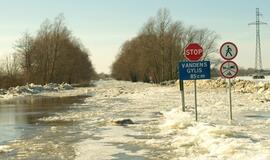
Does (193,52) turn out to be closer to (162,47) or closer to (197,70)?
(197,70)

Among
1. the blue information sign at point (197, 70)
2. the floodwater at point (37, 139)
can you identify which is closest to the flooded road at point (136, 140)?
the floodwater at point (37, 139)

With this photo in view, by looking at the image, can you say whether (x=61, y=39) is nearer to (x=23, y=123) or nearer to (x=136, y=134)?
(x=23, y=123)

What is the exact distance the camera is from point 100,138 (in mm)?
14234

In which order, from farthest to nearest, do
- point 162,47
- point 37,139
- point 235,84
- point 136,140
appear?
point 162,47, point 235,84, point 37,139, point 136,140

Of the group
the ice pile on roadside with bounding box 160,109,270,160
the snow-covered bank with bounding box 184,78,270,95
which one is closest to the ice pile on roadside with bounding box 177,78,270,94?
the snow-covered bank with bounding box 184,78,270,95

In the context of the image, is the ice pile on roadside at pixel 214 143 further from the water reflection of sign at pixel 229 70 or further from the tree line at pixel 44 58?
the tree line at pixel 44 58

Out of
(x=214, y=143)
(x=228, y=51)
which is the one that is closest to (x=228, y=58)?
(x=228, y=51)

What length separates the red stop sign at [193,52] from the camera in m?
17.8

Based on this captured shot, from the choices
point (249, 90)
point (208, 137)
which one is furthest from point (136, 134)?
point (249, 90)

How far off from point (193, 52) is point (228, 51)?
5.27 feet

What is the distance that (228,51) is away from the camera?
1672 cm

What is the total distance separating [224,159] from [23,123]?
12.1 meters

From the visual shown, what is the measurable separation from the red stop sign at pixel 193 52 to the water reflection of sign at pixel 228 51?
1317mm

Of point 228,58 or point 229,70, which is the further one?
point 229,70
